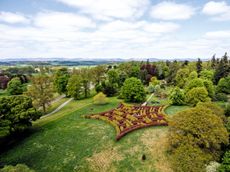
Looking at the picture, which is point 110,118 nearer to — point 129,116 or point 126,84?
point 129,116

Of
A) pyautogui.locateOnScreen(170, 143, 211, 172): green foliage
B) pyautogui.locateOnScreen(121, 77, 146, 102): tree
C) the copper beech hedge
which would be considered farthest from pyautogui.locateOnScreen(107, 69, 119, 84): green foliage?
pyautogui.locateOnScreen(170, 143, 211, 172): green foliage

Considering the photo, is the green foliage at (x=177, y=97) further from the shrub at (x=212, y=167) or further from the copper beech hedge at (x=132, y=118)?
the shrub at (x=212, y=167)

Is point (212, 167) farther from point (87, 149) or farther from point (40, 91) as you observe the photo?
point (40, 91)


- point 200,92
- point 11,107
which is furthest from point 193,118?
point 11,107

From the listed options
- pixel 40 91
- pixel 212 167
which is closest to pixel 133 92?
pixel 40 91

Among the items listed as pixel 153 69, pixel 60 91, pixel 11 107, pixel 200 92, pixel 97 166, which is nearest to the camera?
pixel 97 166

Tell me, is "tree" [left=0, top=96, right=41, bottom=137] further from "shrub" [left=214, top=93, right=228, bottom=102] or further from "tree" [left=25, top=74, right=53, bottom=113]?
"shrub" [left=214, top=93, right=228, bottom=102]
